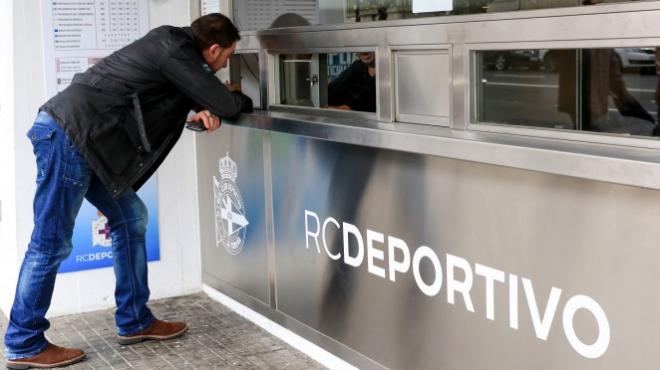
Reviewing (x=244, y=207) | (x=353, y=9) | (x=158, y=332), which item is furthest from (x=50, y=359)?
(x=353, y=9)

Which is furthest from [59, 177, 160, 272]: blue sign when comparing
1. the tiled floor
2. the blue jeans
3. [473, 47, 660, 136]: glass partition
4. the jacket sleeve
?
[473, 47, 660, 136]: glass partition

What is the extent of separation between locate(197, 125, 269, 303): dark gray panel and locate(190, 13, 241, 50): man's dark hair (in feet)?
1.80

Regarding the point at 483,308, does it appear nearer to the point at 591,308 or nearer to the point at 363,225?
the point at 591,308

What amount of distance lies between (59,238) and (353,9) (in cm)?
169

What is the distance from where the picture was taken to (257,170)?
4492mm

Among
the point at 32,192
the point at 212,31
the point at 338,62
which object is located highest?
the point at 212,31

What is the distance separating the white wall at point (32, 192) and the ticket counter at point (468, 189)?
0.86 metres

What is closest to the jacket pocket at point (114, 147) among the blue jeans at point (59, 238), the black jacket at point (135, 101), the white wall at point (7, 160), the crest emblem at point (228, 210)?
the black jacket at point (135, 101)

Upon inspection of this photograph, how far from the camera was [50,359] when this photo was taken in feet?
14.0

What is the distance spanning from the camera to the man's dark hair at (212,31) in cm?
404

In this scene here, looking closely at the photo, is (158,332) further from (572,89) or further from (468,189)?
(572,89)

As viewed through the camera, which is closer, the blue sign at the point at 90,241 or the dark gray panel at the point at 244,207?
the dark gray panel at the point at 244,207

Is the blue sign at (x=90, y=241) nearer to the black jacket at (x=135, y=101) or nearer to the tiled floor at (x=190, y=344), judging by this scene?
the tiled floor at (x=190, y=344)

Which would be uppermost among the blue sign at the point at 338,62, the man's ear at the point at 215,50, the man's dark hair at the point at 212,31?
the man's dark hair at the point at 212,31
